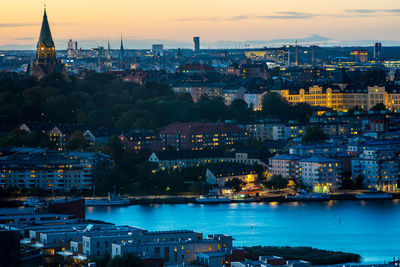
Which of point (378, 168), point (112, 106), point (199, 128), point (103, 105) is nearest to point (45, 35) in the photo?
point (103, 105)

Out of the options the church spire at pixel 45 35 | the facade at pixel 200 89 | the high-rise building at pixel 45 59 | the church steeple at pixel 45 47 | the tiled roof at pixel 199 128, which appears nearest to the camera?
the tiled roof at pixel 199 128

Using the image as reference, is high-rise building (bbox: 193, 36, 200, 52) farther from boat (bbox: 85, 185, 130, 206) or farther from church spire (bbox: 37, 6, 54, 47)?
boat (bbox: 85, 185, 130, 206)

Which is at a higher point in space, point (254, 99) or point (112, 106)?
point (254, 99)

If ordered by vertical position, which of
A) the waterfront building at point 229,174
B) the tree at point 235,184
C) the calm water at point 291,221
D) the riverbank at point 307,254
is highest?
the waterfront building at point 229,174

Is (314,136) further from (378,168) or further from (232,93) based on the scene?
(232,93)

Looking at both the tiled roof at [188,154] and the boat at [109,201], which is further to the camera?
the tiled roof at [188,154]

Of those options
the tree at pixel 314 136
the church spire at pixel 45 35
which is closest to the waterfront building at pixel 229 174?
the tree at pixel 314 136

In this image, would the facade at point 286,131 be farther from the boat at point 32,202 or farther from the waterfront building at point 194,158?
the boat at point 32,202
